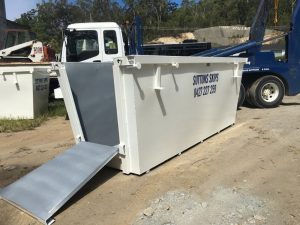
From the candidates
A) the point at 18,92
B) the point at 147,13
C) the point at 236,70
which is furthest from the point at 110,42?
the point at 147,13

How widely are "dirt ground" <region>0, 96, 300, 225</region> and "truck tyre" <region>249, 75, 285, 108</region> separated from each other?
126 inches

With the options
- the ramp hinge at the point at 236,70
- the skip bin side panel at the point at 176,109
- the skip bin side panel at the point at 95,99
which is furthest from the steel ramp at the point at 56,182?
the ramp hinge at the point at 236,70

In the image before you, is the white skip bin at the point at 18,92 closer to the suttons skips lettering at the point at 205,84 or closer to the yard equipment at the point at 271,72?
the yard equipment at the point at 271,72

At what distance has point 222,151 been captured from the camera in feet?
20.7

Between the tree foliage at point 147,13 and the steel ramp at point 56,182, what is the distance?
46.1m

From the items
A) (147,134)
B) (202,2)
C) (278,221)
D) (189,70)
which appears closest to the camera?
(278,221)

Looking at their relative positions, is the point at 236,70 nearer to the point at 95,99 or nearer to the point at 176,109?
the point at 176,109

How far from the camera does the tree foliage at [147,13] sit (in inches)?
2085

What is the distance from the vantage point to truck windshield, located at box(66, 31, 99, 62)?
9.93 meters

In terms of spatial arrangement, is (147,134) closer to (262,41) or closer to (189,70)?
(189,70)

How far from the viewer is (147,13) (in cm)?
5719

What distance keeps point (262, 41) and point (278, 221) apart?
7.82 metres

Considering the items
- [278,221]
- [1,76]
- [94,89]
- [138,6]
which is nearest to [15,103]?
[1,76]

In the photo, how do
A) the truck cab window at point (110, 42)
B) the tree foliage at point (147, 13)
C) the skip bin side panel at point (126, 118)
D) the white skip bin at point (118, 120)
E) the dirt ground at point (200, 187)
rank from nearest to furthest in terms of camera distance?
the dirt ground at point (200, 187), the white skip bin at point (118, 120), the skip bin side panel at point (126, 118), the truck cab window at point (110, 42), the tree foliage at point (147, 13)
